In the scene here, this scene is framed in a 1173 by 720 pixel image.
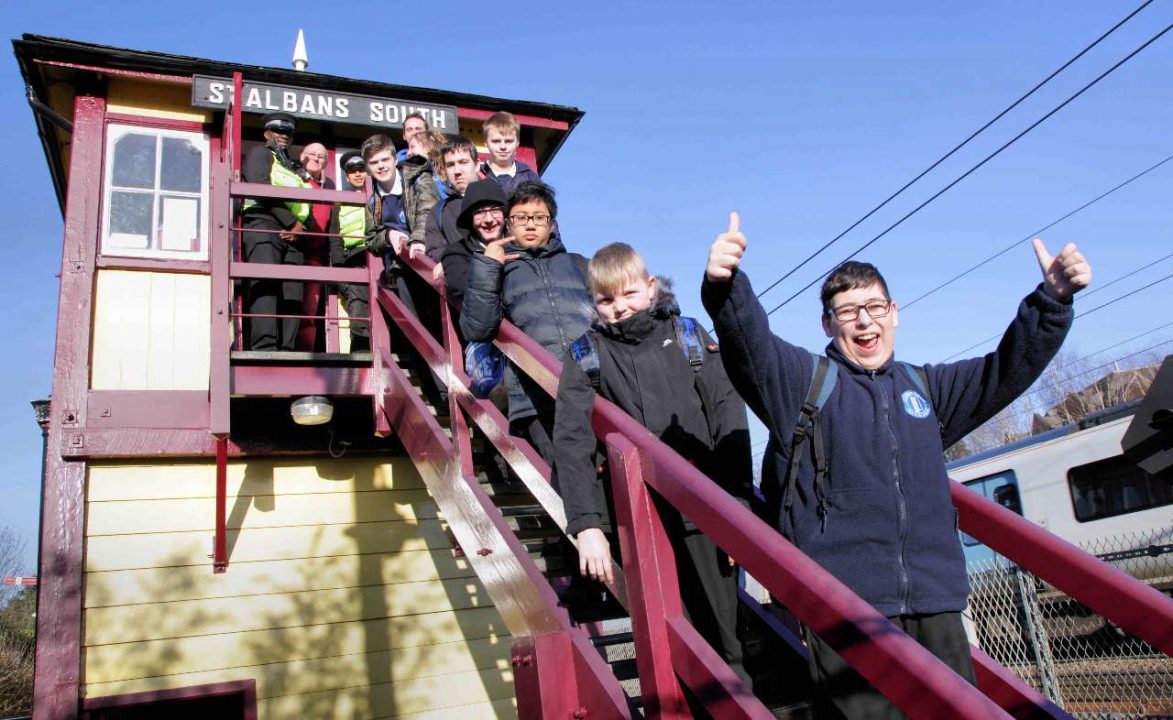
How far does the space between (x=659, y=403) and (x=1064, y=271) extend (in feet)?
4.23

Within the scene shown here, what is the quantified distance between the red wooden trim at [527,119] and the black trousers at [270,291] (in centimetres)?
238

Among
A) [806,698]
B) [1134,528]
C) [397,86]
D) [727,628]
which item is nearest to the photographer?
[727,628]

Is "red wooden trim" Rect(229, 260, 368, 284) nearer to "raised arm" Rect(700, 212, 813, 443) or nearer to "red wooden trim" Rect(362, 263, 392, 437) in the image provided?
"red wooden trim" Rect(362, 263, 392, 437)

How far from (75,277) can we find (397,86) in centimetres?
309

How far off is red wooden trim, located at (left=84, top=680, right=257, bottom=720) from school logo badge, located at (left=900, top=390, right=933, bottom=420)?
17.1 feet

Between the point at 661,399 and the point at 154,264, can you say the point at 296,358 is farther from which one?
the point at 661,399

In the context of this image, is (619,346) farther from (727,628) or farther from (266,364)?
(266,364)

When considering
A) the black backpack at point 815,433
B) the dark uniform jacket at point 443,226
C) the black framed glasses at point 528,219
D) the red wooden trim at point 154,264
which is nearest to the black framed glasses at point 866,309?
the black backpack at point 815,433

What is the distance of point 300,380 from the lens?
240 inches

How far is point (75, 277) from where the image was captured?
6590 millimetres

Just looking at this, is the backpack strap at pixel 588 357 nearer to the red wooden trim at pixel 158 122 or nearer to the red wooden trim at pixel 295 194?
the red wooden trim at pixel 295 194

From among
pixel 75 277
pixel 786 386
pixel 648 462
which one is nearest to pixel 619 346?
pixel 648 462

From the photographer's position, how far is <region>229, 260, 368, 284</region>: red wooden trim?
596 cm

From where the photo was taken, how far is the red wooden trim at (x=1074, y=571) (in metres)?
2.20
